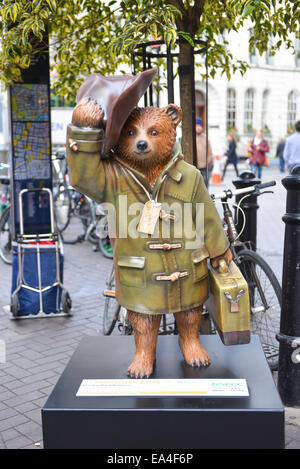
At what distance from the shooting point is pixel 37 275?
532cm

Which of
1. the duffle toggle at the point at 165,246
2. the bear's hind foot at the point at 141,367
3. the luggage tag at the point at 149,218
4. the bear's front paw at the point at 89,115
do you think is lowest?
the bear's hind foot at the point at 141,367

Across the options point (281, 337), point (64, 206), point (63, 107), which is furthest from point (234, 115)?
point (281, 337)

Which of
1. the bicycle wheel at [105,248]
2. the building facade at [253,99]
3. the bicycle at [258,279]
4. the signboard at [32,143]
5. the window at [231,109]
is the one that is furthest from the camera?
the window at [231,109]

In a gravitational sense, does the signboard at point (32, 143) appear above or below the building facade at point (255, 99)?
below

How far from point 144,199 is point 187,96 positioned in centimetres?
180

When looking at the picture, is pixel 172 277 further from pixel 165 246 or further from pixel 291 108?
pixel 291 108

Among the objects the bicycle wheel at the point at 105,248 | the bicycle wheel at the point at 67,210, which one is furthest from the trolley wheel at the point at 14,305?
the bicycle wheel at the point at 67,210

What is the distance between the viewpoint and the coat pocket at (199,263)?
264cm

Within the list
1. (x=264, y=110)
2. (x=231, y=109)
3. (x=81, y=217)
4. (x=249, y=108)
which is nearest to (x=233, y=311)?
(x=81, y=217)

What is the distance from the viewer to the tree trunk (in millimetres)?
4102

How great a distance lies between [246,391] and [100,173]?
1192mm

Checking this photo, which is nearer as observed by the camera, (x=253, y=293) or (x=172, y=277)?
(x=172, y=277)

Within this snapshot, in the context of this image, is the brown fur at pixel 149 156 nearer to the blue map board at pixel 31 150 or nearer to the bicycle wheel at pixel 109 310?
the bicycle wheel at pixel 109 310

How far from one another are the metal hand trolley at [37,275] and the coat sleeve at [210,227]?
2.81 m
